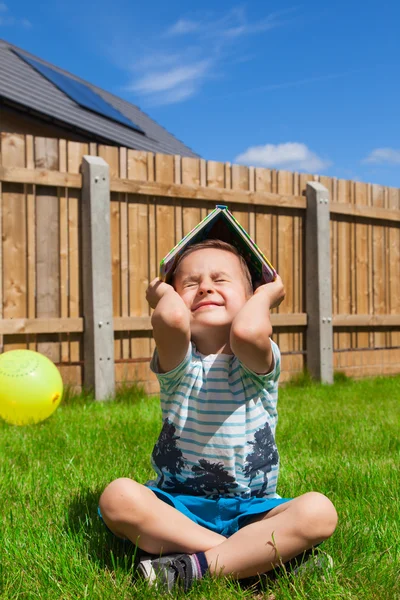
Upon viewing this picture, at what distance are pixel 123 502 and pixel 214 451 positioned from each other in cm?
34

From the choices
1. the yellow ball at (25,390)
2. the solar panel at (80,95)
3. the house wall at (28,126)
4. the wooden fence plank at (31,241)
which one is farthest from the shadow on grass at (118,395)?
the solar panel at (80,95)

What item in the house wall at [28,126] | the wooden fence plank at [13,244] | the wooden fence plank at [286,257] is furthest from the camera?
the house wall at [28,126]

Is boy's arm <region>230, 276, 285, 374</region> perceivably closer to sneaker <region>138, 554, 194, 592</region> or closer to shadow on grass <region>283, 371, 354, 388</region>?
sneaker <region>138, 554, 194, 592</region>

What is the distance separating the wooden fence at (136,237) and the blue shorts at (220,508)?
3.80 meters

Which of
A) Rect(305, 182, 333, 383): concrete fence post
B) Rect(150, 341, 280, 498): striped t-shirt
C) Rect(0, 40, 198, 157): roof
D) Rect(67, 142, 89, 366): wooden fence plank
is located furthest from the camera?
Rect(0, 40, 198, 157): roof

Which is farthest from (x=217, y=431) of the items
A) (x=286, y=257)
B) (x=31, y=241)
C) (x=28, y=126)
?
(x=28, y=126)

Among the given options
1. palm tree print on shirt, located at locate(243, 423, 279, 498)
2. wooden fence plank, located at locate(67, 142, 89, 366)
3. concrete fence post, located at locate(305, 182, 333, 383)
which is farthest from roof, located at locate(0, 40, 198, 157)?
palm tree print on shirt, located at locate(243, 423, 279, 498)

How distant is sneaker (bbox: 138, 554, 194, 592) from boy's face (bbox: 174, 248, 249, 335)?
76cm

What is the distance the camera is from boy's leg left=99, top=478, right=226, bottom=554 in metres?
2.10

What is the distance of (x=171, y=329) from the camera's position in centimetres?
218

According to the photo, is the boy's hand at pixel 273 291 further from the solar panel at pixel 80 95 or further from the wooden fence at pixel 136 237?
the solar panel at pixel 80 95

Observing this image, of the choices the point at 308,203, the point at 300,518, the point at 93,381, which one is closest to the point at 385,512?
the point at 300,518

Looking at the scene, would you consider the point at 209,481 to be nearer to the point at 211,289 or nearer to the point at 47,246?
the point at 211,289

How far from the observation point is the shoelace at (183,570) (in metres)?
2.02
